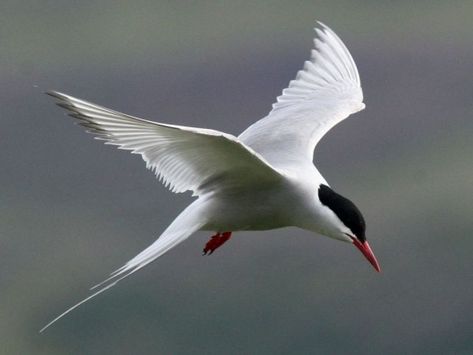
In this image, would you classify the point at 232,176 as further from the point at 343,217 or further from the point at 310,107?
the point at 310,107

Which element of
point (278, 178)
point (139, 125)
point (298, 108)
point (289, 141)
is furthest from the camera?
point (298, 108)

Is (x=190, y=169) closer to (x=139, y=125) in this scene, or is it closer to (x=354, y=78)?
(x=139, y=125)

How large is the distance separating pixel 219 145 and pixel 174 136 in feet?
0.63

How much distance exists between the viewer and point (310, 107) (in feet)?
22.7

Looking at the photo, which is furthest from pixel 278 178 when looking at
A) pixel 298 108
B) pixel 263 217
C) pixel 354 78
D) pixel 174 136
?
pixel 354 78

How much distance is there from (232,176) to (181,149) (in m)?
0.32

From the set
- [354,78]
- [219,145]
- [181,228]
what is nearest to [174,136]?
[219,145]

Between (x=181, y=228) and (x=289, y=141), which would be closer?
(x=181, y=228)

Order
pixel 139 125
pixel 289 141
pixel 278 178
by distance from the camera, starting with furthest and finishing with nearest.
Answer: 1. pixel 289 141
2. pixel 278 178
3. pixel 139 125

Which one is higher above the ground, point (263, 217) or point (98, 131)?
point (98, 131)

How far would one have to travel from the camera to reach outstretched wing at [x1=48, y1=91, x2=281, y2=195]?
4.89 meters

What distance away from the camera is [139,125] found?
504 cm

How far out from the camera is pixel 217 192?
18.7ft

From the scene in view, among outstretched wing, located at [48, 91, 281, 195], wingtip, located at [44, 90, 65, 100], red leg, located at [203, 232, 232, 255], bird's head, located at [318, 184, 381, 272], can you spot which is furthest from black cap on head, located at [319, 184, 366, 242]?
wingtip, located at [44, 90, 65, 100]
